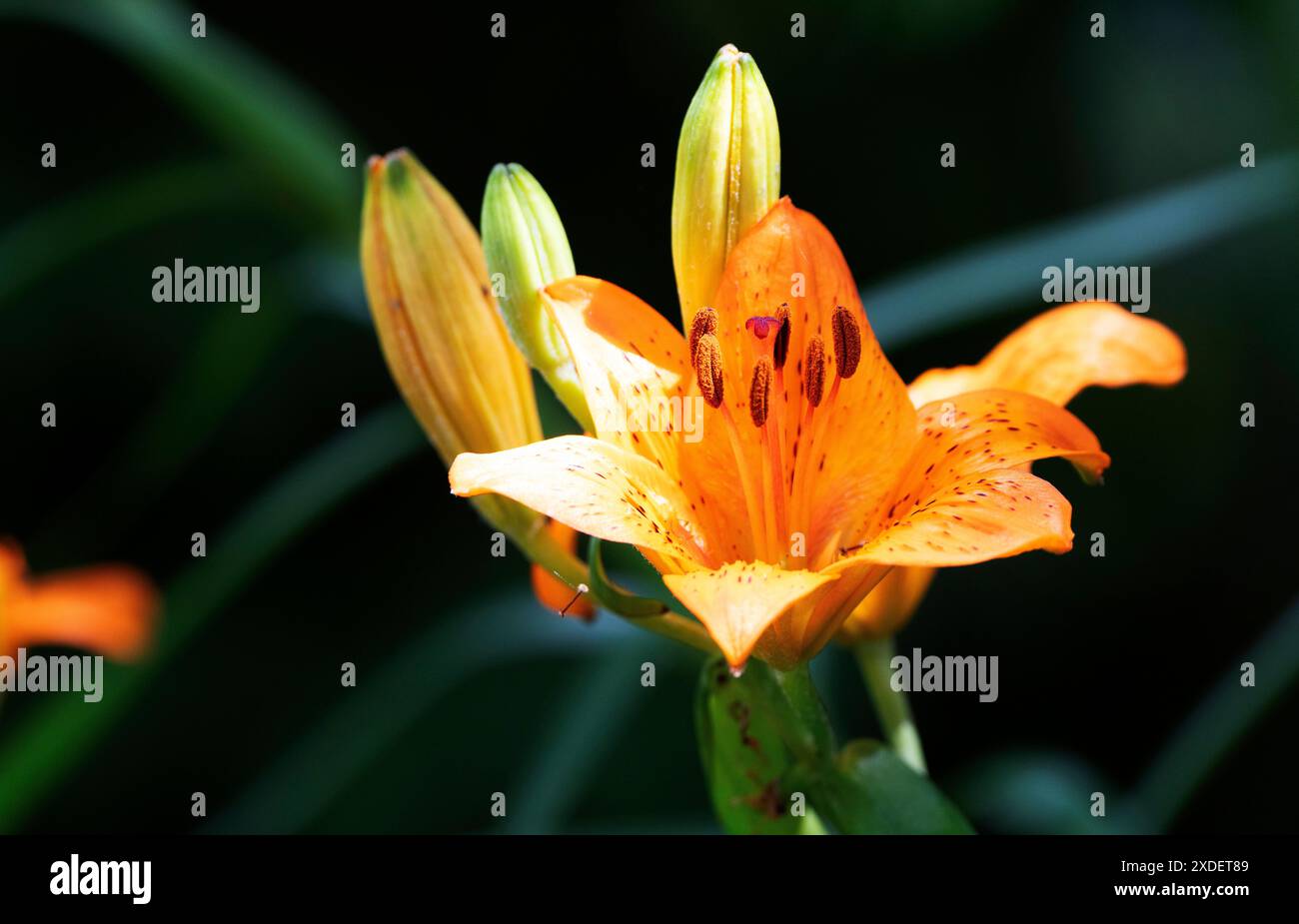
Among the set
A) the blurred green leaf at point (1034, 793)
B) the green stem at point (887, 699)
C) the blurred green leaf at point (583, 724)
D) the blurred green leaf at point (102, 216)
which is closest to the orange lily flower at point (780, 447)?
the green stem at point (887, 699)

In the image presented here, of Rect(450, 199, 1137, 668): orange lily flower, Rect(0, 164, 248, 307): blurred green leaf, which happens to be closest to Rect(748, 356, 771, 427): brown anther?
Rect(450, 199, 1137, 668): orange lily flower

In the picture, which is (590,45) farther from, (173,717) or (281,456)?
(173,717)

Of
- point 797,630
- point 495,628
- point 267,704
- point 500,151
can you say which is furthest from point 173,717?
point 797,630

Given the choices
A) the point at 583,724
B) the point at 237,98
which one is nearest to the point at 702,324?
the point at 583,724

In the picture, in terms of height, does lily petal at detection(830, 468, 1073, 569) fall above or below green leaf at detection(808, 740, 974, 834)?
above

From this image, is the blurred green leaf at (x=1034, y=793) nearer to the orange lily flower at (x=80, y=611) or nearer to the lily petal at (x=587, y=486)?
the lily petal at (x=587, y=486)
